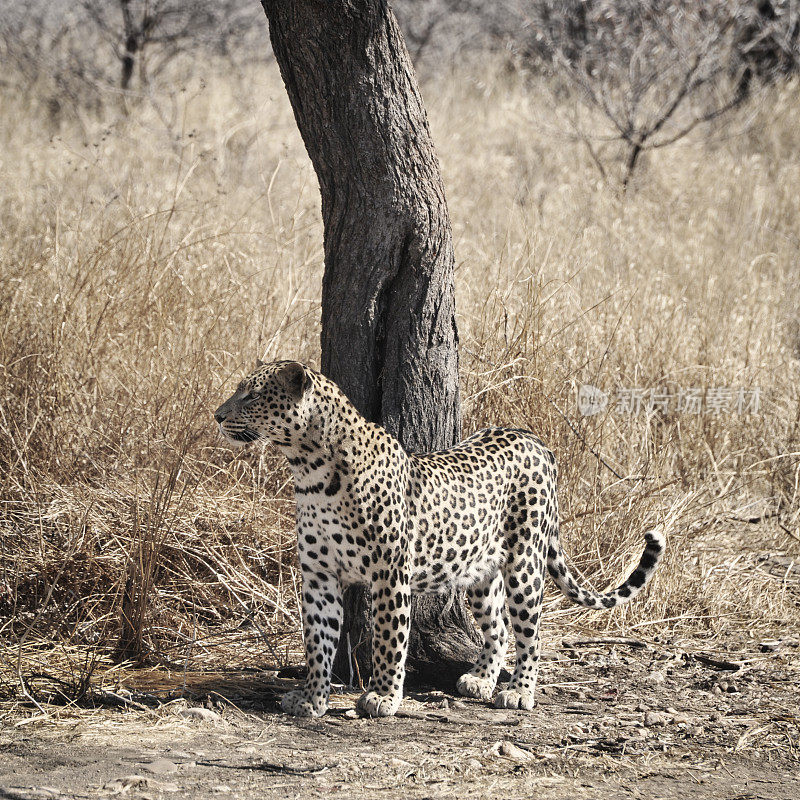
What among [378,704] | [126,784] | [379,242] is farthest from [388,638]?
[379,242]

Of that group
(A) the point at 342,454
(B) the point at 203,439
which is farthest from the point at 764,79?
(A) the point at 342,454

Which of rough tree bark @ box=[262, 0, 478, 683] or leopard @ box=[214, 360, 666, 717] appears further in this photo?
rough tree bark @ box=[262, 0, 478, 683]

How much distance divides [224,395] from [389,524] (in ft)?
6.21

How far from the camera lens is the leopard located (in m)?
3.66

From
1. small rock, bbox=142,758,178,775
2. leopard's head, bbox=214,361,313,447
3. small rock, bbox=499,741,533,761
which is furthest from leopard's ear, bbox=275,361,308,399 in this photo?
small rock, bbox=499,741,533,761

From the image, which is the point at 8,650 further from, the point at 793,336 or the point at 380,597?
the point at 793,336

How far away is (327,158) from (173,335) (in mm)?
1978

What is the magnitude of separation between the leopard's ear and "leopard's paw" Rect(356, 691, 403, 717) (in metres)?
1.08

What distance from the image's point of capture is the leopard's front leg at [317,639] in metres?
3.77

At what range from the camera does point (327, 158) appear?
4070 millimetres

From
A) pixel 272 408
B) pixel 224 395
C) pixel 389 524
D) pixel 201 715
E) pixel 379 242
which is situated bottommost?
pixel 201 715

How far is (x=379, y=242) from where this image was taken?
13.4ft

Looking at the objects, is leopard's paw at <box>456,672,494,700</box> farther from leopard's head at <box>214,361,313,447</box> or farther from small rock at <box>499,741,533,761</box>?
leopard's head at <box>214,361,313,447</box>

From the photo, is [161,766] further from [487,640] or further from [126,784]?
[487,640]
